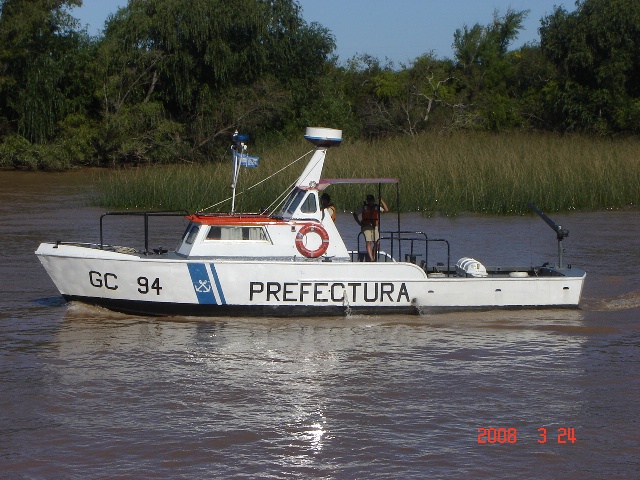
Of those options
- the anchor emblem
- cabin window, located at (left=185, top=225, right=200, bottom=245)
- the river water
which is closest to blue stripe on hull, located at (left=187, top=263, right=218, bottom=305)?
the anchor emblem

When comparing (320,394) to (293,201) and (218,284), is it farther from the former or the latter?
(293,201)

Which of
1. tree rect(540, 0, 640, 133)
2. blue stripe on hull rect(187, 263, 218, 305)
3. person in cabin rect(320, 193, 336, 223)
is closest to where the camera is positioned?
blue stripe on hull rect(187, 263, 218, 305)

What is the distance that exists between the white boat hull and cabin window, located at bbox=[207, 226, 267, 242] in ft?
1.38

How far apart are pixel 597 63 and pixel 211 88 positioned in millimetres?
16929

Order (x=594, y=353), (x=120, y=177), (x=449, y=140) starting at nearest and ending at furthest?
(x=594, y=353) → (x=120, y=177) → (x=449, y=140)

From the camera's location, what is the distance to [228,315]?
44.4ft

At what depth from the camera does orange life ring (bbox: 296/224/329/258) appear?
1360 centimetres

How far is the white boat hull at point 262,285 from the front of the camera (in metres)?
13.2

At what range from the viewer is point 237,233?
44.8 ft

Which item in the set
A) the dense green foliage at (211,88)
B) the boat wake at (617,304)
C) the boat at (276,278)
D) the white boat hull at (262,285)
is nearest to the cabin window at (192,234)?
the boat at (276,278)

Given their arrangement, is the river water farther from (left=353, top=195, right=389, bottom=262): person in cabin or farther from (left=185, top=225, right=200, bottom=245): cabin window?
(left=353, top=195, right=389, bottom=262): person in cabin

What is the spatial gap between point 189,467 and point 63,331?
17.6 feet

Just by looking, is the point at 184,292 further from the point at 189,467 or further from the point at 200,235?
the point at 189,467

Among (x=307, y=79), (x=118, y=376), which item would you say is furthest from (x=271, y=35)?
(x=118, y=376)
